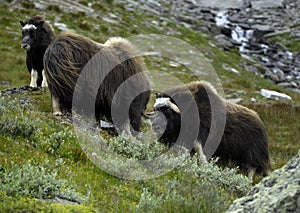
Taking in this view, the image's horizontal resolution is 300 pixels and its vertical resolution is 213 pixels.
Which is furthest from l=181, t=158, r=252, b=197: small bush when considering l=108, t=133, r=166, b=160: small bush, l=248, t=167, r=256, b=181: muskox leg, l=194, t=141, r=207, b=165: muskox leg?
l=248, t=167, r=256, b=181: muskox leg

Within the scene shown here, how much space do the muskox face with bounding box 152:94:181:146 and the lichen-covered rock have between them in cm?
482

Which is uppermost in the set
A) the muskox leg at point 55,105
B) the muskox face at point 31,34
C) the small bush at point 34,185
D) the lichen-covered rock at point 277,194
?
the lichen-covered rock at point 277,194

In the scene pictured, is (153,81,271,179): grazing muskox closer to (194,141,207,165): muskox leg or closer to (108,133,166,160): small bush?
(194,141,207,165): muskox leg

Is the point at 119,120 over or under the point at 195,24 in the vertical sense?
over

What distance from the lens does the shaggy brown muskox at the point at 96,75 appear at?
31.3 feet

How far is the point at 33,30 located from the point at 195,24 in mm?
21448

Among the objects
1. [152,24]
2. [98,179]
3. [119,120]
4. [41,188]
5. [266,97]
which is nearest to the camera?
[41,188]

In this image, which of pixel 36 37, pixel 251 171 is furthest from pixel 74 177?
pixel 36 37

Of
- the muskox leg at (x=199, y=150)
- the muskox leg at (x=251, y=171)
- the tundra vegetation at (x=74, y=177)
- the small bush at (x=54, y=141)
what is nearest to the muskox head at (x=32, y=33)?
the tundra vegetation at (x=74, y=177)

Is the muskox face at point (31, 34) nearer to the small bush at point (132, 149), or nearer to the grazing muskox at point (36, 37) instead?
the grazing muskox at point (36, 37)

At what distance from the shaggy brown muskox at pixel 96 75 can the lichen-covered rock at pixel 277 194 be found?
549cm

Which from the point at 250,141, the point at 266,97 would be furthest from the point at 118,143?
the point at 266,97

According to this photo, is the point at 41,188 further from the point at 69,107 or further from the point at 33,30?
the point at 33,30

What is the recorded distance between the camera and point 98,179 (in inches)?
237
